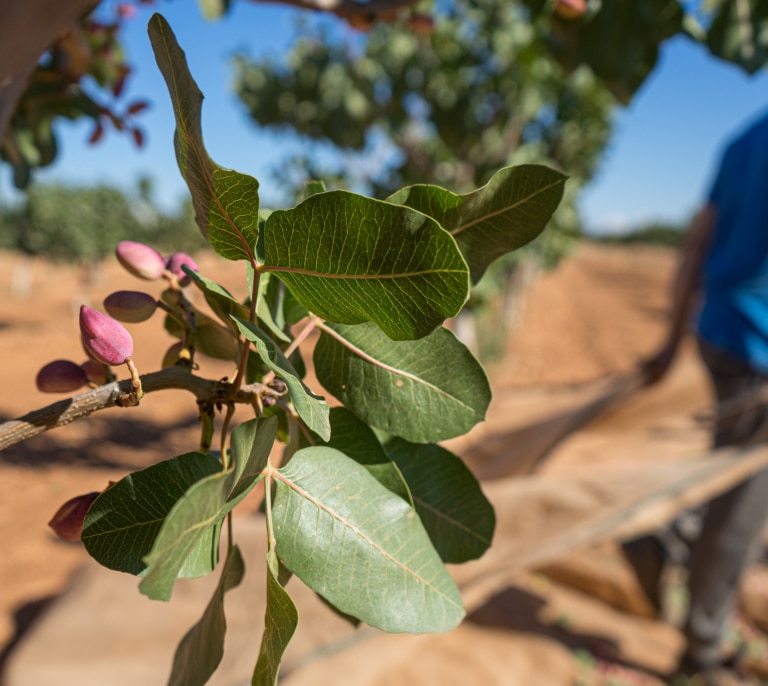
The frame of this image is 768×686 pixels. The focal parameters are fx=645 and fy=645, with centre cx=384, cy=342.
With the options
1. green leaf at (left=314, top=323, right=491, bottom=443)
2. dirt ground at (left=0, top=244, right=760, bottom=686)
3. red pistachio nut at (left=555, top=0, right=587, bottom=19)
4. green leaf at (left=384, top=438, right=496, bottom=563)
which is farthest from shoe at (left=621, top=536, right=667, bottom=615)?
green leaf at (left=314, top=323, right=491, bottom=443)

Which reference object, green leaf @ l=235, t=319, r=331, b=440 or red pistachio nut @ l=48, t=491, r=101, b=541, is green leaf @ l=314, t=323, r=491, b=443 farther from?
red pistachio nut @ l=48, t=491, r=101, b=541

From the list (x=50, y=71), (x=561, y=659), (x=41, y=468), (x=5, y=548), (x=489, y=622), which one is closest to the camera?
(x=50, y=71)

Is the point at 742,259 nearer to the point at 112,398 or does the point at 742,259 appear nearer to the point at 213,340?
the point at 213,340

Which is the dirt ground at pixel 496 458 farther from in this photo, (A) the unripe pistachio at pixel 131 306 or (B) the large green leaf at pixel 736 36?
(B) the large green leaf at pixel 736 36

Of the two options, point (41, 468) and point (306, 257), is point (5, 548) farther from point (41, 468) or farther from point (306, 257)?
point (306, 257)

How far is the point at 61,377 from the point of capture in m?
0.51

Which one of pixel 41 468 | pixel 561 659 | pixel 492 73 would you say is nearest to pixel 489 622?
pixel 561 659

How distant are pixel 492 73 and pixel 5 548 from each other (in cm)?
555

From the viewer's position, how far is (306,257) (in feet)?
1.32

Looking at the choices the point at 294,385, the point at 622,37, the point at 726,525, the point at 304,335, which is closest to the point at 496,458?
the point at 726,525

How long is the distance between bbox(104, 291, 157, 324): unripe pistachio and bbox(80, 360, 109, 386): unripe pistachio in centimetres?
4

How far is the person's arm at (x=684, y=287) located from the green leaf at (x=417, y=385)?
7.25 ft

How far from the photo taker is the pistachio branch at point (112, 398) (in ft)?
1.33

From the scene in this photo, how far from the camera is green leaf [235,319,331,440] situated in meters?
0.38
